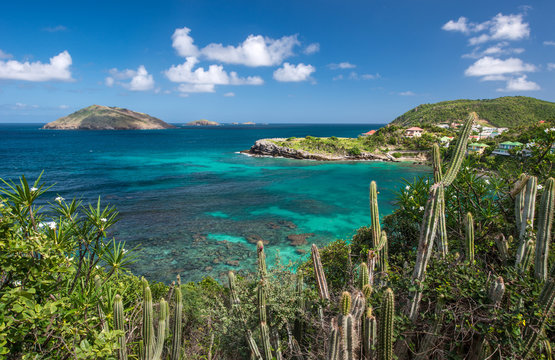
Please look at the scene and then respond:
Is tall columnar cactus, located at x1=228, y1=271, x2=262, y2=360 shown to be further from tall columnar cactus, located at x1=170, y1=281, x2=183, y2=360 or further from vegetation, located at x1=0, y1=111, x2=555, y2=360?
tall columnar cactus, located at x1=170, y1=281, x2=183, y2=360

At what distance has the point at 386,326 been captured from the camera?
5125 millimetres

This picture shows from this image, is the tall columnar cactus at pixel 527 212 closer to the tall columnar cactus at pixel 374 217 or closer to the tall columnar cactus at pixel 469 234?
the tall columnar cactus at pixel 469 234

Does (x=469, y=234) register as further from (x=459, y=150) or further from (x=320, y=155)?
(x=320, y=155)

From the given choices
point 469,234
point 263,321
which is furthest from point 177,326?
point 469,234

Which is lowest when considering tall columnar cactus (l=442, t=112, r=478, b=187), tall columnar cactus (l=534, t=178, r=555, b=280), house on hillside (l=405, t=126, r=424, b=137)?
tall columnar cactus (l=534, t=178, r=555, b=280)

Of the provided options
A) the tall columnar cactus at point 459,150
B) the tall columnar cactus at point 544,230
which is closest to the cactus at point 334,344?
the tall columnar cactus at point 459,150

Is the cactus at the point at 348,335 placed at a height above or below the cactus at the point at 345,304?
below

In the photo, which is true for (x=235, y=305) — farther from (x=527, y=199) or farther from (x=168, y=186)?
(x=168, y=186)

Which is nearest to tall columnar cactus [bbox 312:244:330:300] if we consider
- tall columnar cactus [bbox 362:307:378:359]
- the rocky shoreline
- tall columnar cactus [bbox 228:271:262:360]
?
tall columnar cactus [bbox 362:307:378:359]

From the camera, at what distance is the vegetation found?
445 centimetres

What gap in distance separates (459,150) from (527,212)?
2222 millimetres

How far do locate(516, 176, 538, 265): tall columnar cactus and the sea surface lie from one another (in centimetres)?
451

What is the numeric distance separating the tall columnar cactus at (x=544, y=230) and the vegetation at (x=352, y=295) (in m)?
0.02

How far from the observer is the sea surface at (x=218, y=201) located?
22.2 meters
